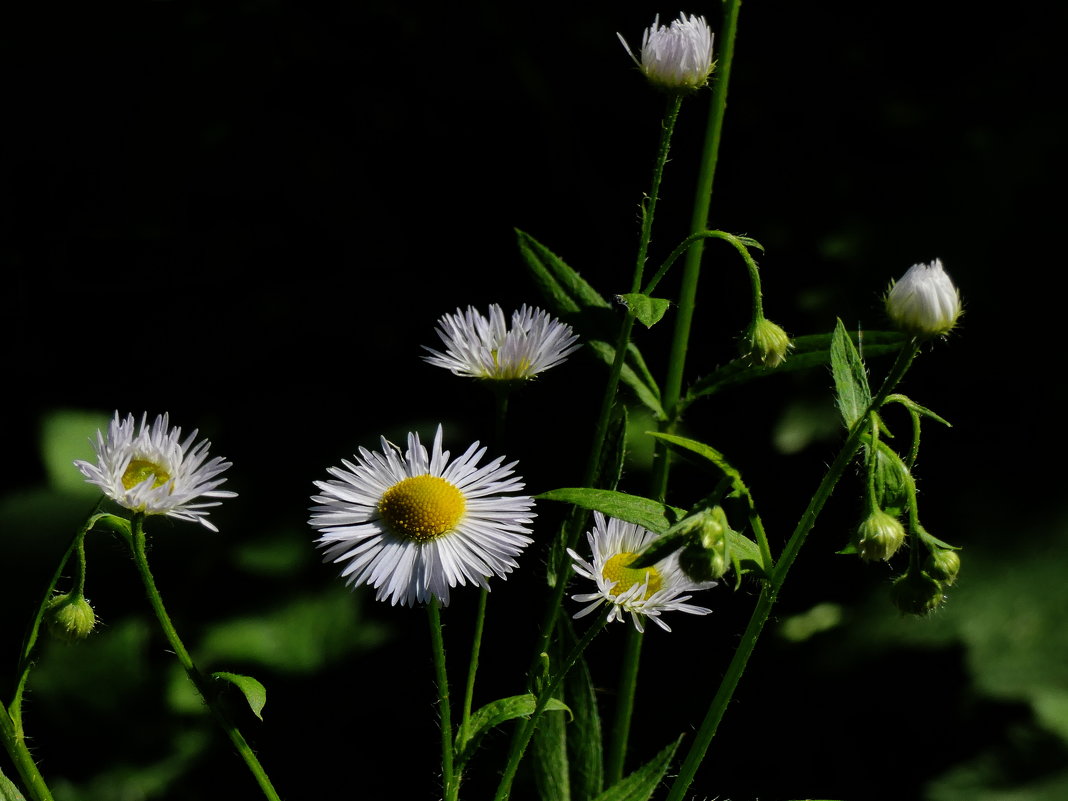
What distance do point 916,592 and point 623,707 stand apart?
6.1 inches

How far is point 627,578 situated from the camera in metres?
0.43

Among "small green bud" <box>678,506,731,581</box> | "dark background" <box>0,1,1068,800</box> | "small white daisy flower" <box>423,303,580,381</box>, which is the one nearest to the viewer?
"small green bud" <box>678,506,731,581</box>

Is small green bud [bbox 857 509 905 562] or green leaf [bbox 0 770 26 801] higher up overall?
small green bud [bbox 857 509 905 562]

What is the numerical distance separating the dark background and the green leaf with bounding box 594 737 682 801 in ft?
1.21

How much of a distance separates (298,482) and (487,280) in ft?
0.80

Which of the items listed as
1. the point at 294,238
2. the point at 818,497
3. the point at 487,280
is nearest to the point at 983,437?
the point at 487,280

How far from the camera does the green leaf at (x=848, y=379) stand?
40cm

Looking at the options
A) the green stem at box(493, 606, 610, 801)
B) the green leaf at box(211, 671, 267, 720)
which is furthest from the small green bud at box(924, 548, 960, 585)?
the green leaf at box(211, 671, 267, 720)

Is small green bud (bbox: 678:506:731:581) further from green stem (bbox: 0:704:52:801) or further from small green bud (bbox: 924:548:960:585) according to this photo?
green stem (bbox: 0:704:52:801)

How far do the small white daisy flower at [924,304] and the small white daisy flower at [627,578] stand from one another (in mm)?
108

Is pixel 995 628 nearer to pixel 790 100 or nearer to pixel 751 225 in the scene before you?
pixel 751 225

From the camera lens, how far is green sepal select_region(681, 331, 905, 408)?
474mm

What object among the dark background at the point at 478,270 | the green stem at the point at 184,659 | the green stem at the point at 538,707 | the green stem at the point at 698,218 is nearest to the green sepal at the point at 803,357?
the green stem at the point at 698,218

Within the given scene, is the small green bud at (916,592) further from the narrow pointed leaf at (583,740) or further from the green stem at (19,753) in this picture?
the green stem at (19,753)
